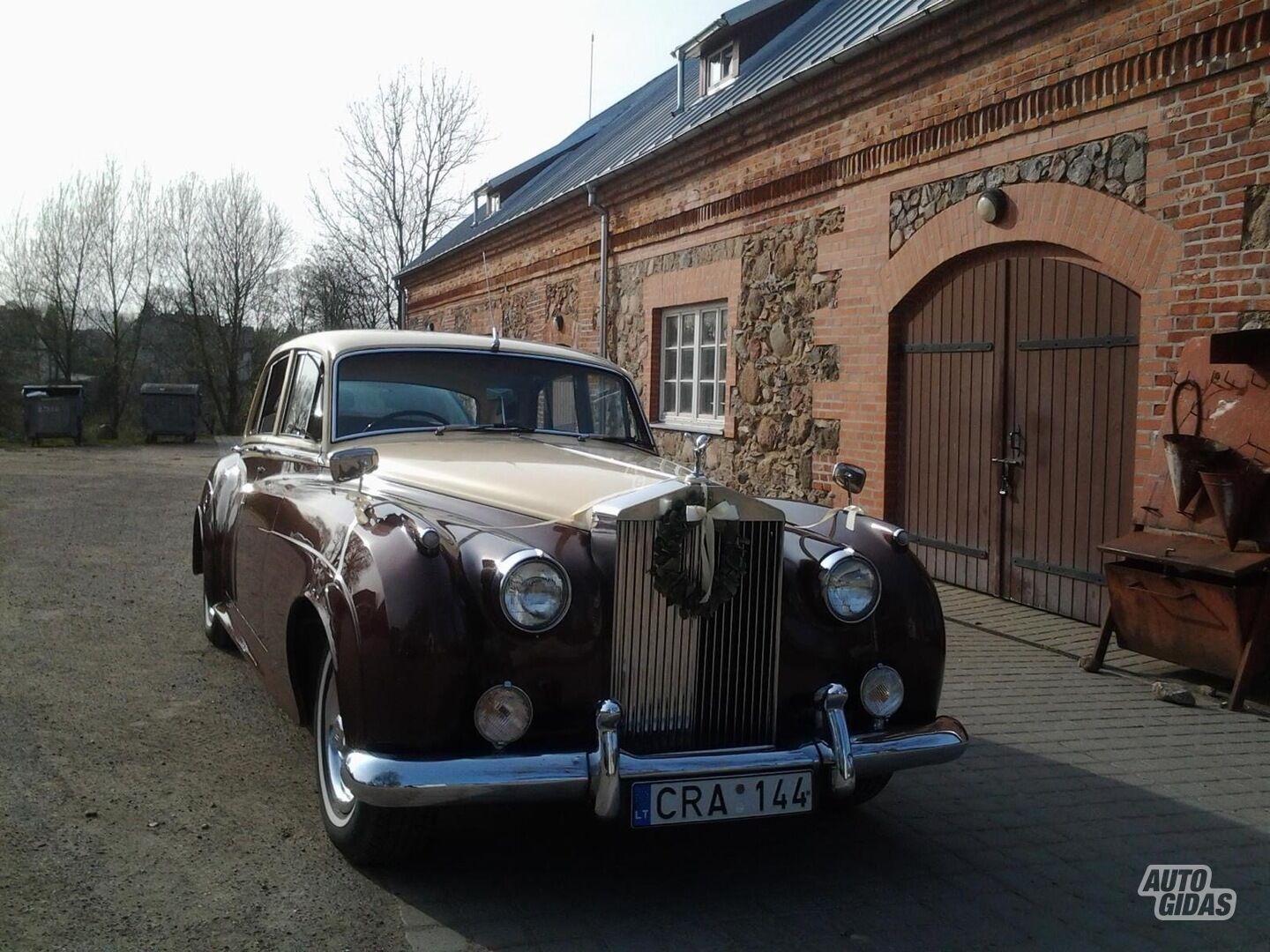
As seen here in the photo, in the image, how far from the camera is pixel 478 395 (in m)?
4.83

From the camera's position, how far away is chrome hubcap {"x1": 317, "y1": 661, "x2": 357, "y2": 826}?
11.1 ft

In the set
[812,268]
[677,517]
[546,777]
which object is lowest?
[546,777]

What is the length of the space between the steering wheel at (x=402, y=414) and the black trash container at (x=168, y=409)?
1055 inches

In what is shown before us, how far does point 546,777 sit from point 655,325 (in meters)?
10.1

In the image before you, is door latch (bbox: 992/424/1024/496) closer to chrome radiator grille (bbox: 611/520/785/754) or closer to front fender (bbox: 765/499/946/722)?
front fender (bbox: 765/499/946/722)

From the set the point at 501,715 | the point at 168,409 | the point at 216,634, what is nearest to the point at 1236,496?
the point at 501,715

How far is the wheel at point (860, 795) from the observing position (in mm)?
3754

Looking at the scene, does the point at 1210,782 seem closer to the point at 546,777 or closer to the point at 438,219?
the point at 546,777

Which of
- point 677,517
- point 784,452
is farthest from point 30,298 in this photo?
point 677,517

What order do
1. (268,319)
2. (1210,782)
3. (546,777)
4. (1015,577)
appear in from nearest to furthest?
(546,777), (1210,782), (1015,577), (268,319)

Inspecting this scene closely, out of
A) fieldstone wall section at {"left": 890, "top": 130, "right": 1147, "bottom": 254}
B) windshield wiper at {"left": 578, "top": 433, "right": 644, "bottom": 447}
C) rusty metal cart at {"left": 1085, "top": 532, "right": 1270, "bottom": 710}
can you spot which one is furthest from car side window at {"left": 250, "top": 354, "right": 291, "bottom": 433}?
fieldstone wall section at {"left": 890, "top": 130, "right": 1147, "bottom": 254}

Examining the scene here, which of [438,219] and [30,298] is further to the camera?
[30,298]

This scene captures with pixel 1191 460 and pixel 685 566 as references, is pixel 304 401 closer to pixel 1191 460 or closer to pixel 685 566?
pixel 685 566

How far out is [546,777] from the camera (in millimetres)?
2867
